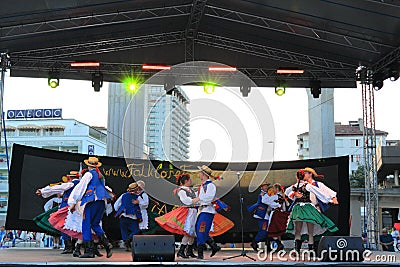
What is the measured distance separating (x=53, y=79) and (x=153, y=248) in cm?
722

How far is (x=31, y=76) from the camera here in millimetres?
12086

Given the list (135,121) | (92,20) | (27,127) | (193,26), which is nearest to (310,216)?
(193,26)

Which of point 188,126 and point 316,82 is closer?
point 188,126

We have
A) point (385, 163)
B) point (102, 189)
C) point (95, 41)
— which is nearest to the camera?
point (102, 189)

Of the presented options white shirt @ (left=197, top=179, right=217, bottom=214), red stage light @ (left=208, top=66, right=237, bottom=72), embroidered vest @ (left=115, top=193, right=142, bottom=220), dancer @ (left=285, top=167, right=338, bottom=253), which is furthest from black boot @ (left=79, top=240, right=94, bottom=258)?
red stage light @ (left=208, top=66, right=237, bottom=72)

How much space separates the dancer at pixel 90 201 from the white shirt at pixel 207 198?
1.16m

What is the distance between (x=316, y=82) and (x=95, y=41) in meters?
4.98

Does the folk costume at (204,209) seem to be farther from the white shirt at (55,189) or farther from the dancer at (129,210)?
the white shirt at (55,189)

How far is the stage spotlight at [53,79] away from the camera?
38.8ft

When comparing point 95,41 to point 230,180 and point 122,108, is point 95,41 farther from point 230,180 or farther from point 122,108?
point 230,180

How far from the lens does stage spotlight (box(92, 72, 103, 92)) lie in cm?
1210

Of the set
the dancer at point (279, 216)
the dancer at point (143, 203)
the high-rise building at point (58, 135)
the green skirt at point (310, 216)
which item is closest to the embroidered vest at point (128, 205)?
the dancer at point (143, 203)

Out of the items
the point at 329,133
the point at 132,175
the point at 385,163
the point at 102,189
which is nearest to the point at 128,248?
the point at 132,175

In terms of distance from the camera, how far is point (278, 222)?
9086mm
